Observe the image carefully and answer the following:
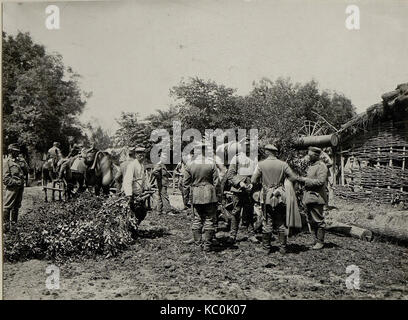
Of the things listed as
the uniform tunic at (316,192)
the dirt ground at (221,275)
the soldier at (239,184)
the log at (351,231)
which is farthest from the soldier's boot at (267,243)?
the log at (351,231)

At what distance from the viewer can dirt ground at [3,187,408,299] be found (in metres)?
4.94

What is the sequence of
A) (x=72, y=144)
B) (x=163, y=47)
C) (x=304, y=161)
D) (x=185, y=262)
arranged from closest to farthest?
(x=185, y=262) → (x=163, y=47) → (x=304, y=161) → (x=72, y=144)

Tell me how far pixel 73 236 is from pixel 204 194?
225cm

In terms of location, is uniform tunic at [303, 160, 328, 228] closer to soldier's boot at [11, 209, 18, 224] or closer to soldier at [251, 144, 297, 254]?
soldier at [251, 144, 297, 254]

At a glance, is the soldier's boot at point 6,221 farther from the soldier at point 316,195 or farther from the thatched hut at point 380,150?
the thatched hut at point 380,150

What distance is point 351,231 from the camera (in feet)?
23.6

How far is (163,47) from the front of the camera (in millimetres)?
6965

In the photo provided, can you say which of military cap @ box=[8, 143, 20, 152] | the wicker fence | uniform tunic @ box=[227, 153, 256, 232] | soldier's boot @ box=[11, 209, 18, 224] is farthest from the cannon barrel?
soldier's boot @ box=[11, 209, 18, 224]

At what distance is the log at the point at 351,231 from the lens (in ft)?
22.9

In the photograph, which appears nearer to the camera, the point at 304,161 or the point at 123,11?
the point at 123,11

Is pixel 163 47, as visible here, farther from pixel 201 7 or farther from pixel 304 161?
pixel 304 161

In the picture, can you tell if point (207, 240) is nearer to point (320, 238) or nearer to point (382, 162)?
point (320, 238)

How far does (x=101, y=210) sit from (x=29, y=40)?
129 inches
